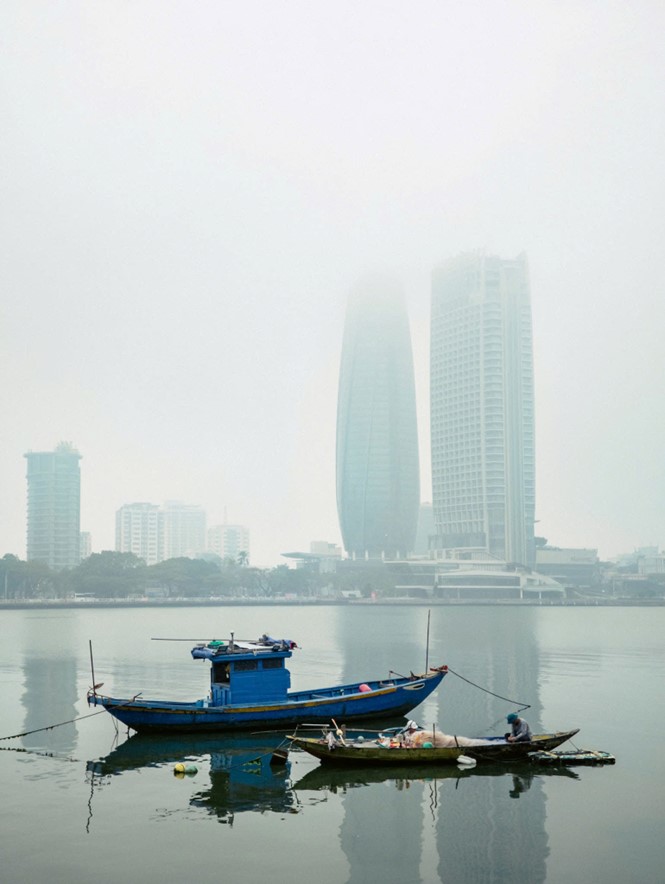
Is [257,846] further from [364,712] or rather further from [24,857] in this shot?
[364,712]

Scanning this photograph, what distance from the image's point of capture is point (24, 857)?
21.1 meters

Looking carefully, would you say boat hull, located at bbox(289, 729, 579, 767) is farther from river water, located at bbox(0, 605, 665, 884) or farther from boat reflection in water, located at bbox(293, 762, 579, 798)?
river water, located at bbox(0, 605, 665, 884)

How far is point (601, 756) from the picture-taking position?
1175 inches

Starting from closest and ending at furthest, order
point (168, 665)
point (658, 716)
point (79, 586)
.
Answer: point (658, 716), point (168, 665), point (79, 586)

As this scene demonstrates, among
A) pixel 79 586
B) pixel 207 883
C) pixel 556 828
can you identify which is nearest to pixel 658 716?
pixel 556 828

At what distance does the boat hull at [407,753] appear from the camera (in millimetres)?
28156

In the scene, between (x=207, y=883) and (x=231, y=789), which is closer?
(x=207, y=883)

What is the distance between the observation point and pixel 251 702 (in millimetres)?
34844

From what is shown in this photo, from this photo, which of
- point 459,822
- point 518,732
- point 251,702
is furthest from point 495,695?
point 459,822

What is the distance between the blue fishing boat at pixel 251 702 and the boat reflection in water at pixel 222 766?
563 millimetres

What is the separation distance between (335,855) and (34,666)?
4580cm

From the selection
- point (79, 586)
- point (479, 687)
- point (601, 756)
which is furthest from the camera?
point (79, 586)

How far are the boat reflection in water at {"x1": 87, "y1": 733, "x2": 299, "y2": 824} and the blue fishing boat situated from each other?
0.56 metres

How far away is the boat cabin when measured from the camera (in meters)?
34.8
